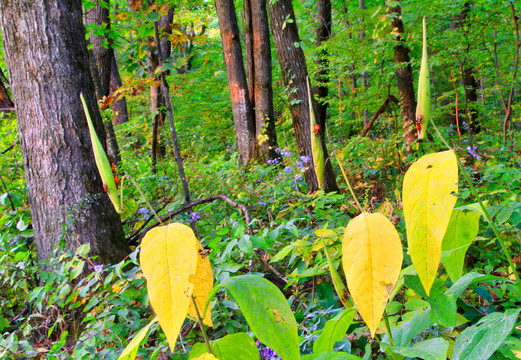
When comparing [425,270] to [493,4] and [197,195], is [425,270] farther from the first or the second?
[493,4]

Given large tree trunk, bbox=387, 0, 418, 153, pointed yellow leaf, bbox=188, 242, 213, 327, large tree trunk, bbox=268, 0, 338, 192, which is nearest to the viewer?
pointed yellow leaf, bbox=188, 242, 213, 327

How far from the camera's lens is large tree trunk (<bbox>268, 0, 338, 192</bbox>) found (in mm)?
4621

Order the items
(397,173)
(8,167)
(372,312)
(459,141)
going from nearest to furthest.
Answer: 1. (372,312)
2. (8,167)
3. (397,173)
4. (459,141)

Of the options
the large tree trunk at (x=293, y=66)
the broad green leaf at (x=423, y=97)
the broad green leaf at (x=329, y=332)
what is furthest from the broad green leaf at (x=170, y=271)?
the large tree trunk at (x=293, y=66)

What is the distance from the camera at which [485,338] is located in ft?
2.43

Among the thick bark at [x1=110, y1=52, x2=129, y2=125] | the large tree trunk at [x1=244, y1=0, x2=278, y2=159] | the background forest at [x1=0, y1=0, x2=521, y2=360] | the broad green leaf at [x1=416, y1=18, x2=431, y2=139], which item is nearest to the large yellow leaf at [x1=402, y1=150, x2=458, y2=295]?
the background forest at [x1=0, y1=0, x2=521, y2=360]

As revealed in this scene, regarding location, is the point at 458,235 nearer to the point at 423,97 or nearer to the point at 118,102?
the point at 423,97

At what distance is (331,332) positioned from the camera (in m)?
0.83

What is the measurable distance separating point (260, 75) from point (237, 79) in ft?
1.42

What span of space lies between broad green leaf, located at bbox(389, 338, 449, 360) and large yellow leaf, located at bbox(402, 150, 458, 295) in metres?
0.20

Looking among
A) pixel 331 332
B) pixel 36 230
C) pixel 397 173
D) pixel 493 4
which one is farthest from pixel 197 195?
pixel 493 4

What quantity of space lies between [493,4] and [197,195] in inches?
230

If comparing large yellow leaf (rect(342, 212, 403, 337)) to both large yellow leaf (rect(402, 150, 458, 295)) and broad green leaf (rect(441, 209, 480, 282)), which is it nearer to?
large yellow leaf (rect(402, 150, 458, 295))

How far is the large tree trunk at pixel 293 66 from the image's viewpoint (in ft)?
15.2
